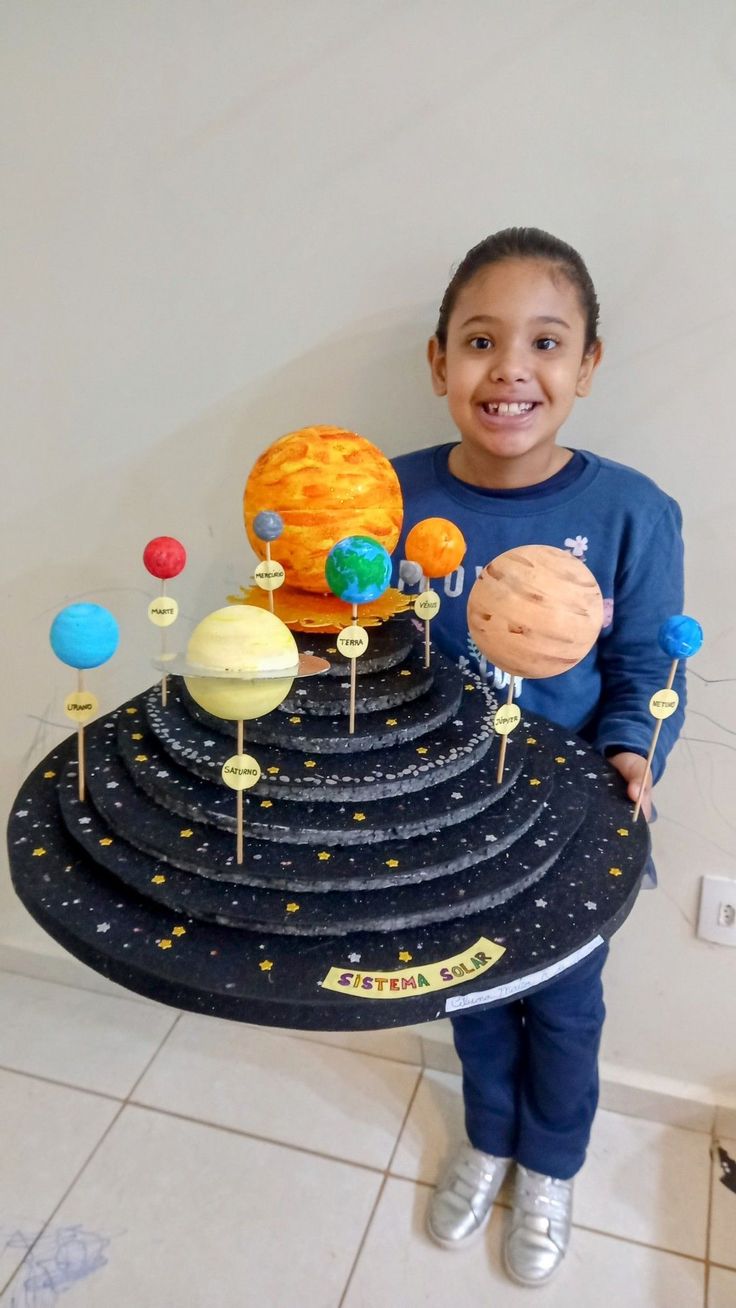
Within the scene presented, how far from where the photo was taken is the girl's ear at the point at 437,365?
995mm

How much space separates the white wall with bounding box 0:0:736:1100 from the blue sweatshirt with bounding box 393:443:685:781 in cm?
12

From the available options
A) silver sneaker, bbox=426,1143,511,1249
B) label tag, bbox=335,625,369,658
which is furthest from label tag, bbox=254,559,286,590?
silver sneaker, bbox=426,1143,511,1249

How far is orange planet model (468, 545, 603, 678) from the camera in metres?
0.67

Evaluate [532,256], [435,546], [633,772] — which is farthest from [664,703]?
[532,256]

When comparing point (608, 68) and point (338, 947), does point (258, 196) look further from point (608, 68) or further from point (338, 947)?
point (338, 947)

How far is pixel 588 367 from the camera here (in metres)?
0.98

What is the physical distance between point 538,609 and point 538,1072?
2.41 ft

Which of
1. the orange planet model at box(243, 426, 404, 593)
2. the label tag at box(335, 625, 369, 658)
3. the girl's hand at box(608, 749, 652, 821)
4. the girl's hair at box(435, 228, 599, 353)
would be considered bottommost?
the girl's hand at box(608, 749, 652, 821)

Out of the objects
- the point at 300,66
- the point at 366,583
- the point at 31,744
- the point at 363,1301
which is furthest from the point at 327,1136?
the point at 300,66

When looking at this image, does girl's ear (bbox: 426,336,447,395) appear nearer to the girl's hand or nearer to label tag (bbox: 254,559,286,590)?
label tag (bbox: 254,559,286,590)

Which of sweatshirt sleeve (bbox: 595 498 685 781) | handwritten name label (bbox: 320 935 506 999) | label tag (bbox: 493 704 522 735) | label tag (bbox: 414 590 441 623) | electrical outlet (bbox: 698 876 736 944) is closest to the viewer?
handwritten name label (bbox: 320 935 506 999)

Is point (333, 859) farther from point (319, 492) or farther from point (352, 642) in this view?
point (319, 492)

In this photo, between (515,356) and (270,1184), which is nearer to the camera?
(515,356)

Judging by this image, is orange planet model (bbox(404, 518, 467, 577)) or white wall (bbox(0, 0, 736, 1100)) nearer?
orange planet model (bbox(404, 518, 467, 577))
